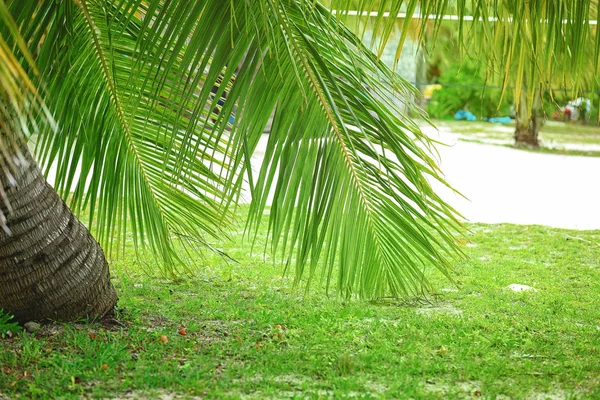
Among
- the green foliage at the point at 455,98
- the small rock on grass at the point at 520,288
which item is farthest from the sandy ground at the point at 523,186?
the green foliage at the point at 455,98

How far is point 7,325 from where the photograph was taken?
369 centimetres

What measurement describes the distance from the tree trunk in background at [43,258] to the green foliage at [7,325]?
4cm

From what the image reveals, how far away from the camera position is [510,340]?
4.11m

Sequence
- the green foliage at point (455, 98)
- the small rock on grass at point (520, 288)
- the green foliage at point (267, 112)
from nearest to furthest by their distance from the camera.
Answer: the green foliage at point (267, 112) → the small rock on grass at point (520, 288) → the green foliage at point (455, 98)

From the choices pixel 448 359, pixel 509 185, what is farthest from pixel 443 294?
pixel 509 185

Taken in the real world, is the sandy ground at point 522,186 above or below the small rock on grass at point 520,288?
above

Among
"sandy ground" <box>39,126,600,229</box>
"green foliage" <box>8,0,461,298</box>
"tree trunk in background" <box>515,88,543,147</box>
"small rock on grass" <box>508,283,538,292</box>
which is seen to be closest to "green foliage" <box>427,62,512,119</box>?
"tree trunk in background" <box>515,88,543,147</box>

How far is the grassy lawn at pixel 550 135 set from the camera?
1639cm

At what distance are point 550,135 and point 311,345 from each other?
55.6 feet

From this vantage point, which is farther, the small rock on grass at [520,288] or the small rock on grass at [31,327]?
the small rock on grass at [520,288]

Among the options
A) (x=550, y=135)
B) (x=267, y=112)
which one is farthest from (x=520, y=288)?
(x=550, y=135)

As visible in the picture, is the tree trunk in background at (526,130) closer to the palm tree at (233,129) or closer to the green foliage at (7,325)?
the palm tree at (233,129)

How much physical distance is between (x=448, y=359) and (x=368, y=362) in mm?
405

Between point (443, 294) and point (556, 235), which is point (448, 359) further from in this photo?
point (556, 235)
